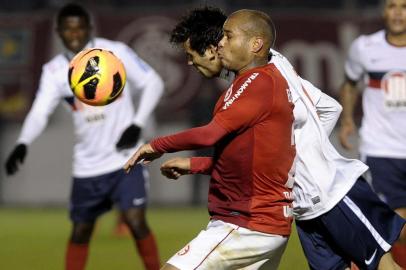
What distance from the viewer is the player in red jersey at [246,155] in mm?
5418

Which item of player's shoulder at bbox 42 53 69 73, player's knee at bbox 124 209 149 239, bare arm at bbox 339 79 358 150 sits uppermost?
player's shoulder at bbox 42 53 69 73

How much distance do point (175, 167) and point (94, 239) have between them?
677cm

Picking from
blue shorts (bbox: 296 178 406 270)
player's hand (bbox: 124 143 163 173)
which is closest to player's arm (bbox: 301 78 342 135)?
blue shorts (bbox: 296 178 406 270)

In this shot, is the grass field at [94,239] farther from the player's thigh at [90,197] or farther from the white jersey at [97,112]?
the white jersey at [97,112]

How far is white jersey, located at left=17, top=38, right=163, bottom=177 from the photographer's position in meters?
8.30

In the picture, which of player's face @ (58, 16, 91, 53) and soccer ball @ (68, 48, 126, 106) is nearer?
soccer ball @ (68, 48, 126, 106)

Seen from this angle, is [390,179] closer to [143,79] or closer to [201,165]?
[143,79]

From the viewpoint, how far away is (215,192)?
575cm

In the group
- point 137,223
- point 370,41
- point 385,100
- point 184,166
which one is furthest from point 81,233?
point 184,166

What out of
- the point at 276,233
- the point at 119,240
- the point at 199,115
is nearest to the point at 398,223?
the point at 276,233

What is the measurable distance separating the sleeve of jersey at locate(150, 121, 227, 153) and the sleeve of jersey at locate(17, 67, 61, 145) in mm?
2951

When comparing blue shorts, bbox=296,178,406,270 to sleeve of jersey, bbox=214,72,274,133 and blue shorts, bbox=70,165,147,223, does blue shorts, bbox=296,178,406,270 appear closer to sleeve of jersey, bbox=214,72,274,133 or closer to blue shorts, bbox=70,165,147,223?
sleeve of jersey, bbox=214,72,274,133

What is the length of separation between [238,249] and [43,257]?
5.19 m

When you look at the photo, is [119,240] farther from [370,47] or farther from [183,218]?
[370,47]
